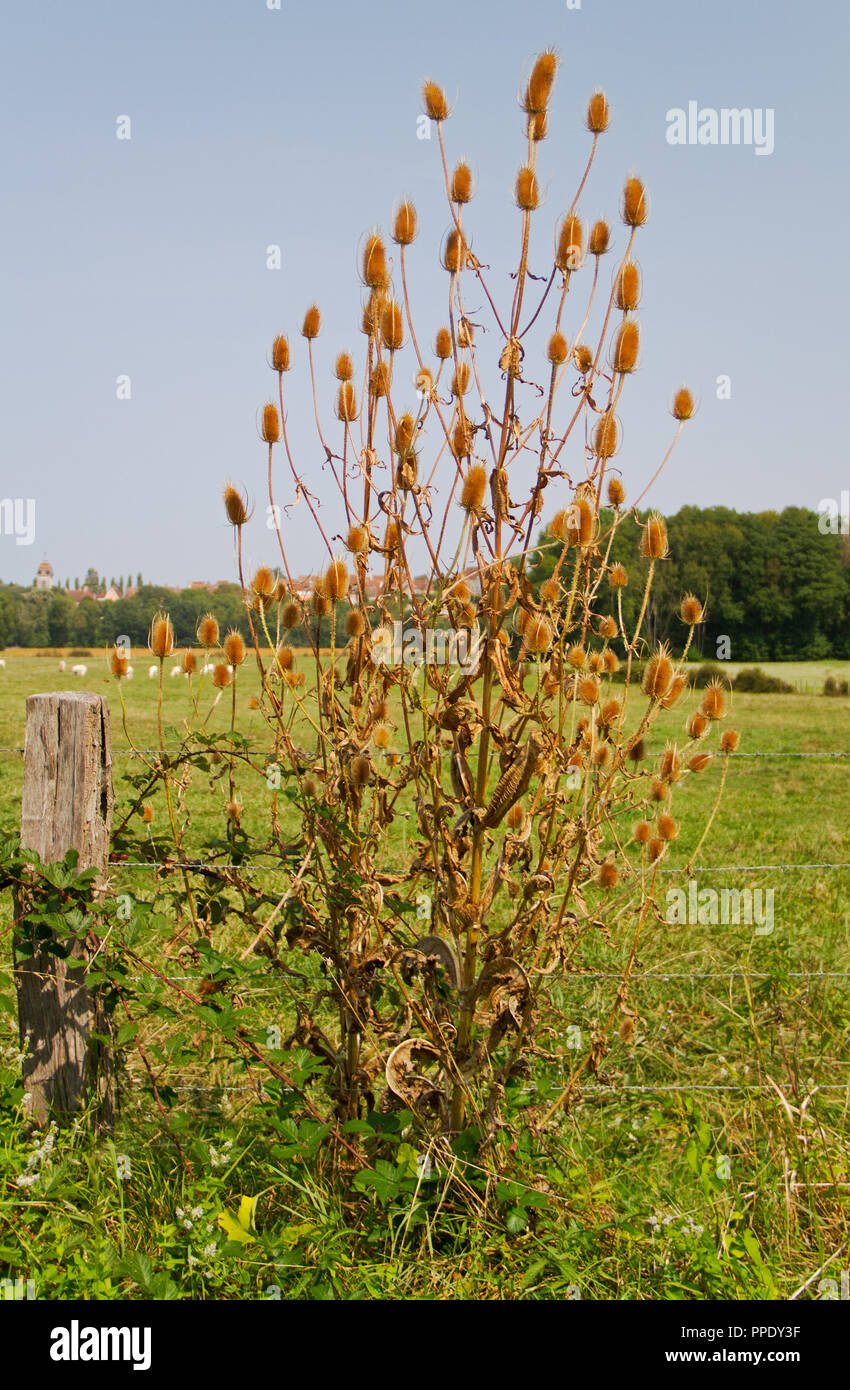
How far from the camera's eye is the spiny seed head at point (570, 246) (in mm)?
Answer: 1863

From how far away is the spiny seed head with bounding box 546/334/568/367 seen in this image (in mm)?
1900

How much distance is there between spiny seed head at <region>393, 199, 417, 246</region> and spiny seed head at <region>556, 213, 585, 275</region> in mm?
312

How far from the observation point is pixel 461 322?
195 centimetres

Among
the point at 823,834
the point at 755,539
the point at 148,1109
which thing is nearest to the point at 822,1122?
the point at 148,1109

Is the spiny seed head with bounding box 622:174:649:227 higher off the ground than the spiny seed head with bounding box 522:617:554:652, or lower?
higher

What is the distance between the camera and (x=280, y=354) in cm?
217

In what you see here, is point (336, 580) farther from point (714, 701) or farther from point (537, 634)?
point (714, 701)

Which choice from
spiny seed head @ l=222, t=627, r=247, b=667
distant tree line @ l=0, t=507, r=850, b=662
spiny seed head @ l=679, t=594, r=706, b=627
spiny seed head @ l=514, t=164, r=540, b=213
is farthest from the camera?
distant tree line @ l=0, t=507, r=850, b=662

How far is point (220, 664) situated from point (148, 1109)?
3.88 ft

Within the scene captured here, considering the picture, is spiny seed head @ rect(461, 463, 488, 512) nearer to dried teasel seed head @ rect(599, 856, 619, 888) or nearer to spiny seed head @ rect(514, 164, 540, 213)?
spiny seed head @ rect(514, 164, 540, 213)

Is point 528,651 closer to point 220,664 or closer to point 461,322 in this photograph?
point 461,322

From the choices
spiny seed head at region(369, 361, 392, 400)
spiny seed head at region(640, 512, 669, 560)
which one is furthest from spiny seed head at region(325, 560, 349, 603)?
spiny seed head at region(640, 512, 669, 560)

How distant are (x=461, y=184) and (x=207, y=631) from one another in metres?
1.13
